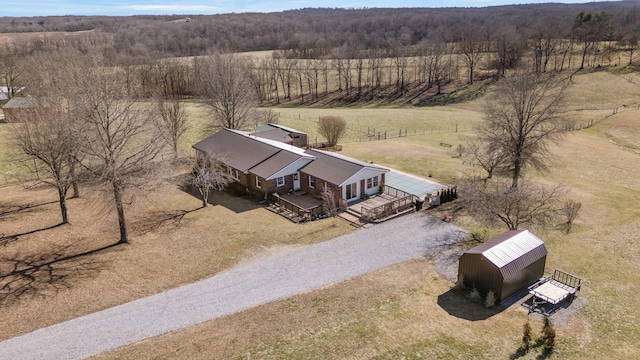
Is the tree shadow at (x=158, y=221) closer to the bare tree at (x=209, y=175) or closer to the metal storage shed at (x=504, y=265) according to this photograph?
the bare tree at (x=209, y=175)

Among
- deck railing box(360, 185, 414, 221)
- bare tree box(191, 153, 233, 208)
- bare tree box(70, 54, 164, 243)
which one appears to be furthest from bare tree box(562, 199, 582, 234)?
bare tree box(70, 54, 164, 243)

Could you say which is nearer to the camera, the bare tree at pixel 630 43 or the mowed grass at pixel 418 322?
the mowed grass at pixel 418 322

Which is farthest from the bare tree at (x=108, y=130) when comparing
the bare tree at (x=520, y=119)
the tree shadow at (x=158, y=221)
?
the bare tree at (x=520, y=119)

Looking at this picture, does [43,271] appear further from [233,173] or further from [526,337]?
[526,337]

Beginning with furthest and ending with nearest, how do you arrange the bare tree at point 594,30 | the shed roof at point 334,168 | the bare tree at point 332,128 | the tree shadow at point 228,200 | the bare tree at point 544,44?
the bare tree at point 594,30, the bare tree at point 544,44, the bare tree at point 332,128, the tree shadow at point 228,200, the shed roof at point 334,168

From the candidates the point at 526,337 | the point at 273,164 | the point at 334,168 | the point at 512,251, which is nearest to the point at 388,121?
the point at 334,168

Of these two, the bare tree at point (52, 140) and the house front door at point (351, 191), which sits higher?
the bare tree at point (52, 140)
